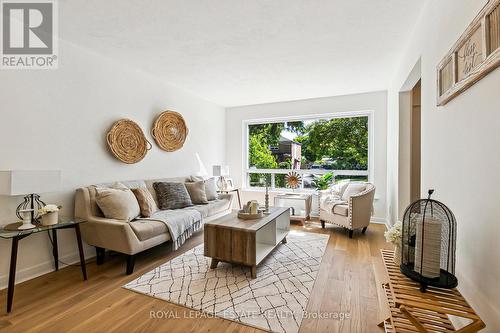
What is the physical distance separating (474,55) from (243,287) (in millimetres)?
2292

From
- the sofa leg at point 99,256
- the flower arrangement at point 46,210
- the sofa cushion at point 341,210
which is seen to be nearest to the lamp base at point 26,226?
the flower arrangement at point 46,210

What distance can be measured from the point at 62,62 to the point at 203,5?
1770 millimetres

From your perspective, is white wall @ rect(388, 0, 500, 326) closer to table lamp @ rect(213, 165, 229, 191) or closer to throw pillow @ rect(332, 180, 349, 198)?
throw pillow @ rect(332, 180, 349, 198)

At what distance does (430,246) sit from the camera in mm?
1239

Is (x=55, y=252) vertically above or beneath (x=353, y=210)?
beneath

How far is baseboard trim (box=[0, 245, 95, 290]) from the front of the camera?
2271 mm

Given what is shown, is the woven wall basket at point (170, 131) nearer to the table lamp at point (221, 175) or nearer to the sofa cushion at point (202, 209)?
the table lamp at point (221, 175)

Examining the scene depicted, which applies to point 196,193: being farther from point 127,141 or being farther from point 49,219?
point 49,219

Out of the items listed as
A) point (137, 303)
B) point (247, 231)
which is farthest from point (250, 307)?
point (137, 303)

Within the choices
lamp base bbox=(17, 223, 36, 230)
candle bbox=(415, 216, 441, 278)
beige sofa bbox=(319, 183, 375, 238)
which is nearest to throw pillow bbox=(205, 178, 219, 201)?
beige sofa bbox=(319, 183, 375, 238)

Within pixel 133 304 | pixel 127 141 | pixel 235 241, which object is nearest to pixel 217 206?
pixel 235 241

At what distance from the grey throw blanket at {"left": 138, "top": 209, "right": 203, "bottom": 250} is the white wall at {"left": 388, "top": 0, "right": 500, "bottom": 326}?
2.59 meters

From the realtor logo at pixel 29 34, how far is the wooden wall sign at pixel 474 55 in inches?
120

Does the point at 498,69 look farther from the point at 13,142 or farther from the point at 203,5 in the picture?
the point at 13,142
